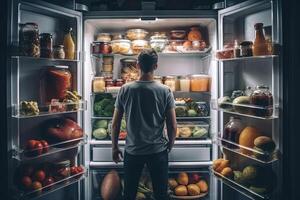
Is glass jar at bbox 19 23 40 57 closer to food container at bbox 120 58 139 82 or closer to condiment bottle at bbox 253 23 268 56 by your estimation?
food container at bbox 120 58 139 82

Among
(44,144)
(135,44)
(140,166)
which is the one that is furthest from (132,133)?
(135,44)

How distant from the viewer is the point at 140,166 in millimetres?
2365

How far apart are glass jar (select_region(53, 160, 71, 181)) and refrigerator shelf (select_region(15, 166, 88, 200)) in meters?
0.03

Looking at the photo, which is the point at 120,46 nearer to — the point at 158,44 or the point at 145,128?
the point at 158,44

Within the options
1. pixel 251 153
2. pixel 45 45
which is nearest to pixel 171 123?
pixel 251 153

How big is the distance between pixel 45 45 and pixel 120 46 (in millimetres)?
768

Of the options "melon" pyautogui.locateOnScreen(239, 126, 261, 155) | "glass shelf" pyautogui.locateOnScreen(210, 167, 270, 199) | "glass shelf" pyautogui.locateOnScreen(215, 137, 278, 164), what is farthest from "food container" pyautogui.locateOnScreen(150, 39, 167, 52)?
"glass shelf" pyautogui.locateOnScreen(210, 167, 270, 199)

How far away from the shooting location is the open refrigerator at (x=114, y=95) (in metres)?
2.17

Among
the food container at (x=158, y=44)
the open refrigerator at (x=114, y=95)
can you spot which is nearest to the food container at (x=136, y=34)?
the open refrigerator at (x=114, y=95)

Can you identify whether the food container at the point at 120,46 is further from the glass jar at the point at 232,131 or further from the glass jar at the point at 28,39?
the glass jar at the point at 232,131

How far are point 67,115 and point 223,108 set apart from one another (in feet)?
4.38

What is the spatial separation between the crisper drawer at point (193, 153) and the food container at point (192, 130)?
11 cm

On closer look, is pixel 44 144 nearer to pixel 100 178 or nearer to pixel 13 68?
pixel 13 68

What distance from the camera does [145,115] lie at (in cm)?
237
